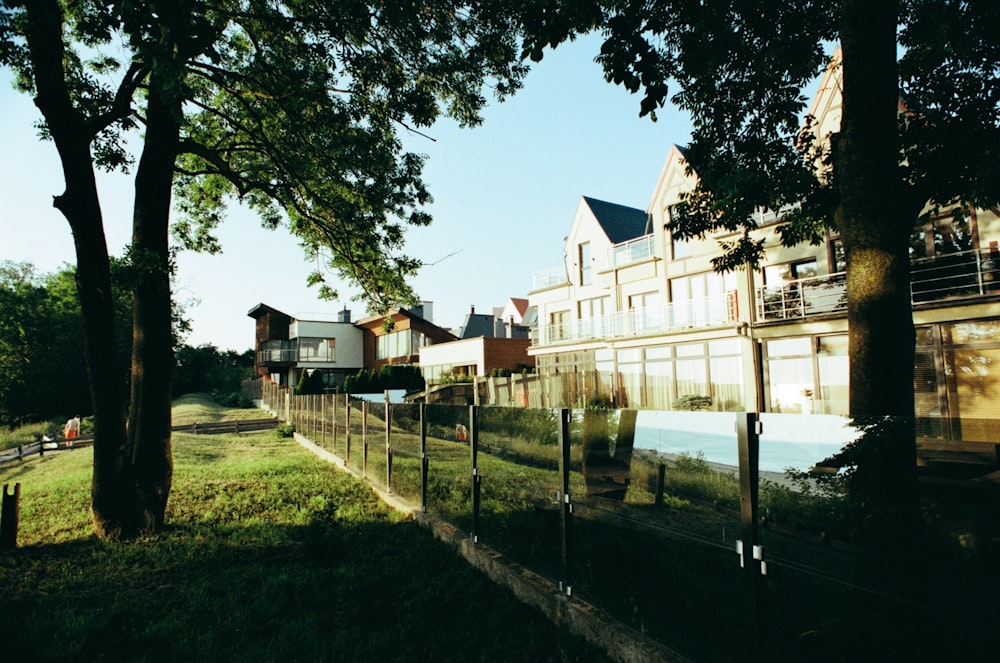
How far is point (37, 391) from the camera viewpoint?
134ft

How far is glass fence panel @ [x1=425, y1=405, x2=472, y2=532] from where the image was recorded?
6.34m

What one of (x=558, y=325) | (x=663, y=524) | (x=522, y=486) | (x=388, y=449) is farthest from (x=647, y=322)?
(x=663, y=524)

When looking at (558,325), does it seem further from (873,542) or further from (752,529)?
(873,542)

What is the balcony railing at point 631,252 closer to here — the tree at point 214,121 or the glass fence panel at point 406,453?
the tree at point 214,121

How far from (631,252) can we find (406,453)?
22.1m

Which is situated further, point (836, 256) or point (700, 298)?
point (700, 298)

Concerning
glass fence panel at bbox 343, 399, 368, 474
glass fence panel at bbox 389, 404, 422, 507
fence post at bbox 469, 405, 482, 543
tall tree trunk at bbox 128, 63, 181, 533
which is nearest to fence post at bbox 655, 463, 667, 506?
fence post at bbox 469, 405, 482, 543

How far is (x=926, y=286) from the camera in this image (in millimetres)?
16312

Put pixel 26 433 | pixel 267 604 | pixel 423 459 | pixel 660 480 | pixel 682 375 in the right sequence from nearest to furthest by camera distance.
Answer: pixel 660 480 → pixel 267 604 → pixel 423 459 → pixel 682 375 → pixel 26 433

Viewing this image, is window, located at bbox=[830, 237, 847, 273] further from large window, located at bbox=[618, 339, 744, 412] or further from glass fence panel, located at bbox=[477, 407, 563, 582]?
glass fence panel, located at bbox=[477, 407, 563, 582]

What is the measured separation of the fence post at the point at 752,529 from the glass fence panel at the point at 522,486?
6.13 ft

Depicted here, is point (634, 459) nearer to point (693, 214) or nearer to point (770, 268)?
point (693, 214)

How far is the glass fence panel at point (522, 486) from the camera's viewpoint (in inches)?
Answer: 184

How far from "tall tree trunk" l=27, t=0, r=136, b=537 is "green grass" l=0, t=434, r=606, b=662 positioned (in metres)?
0.71
